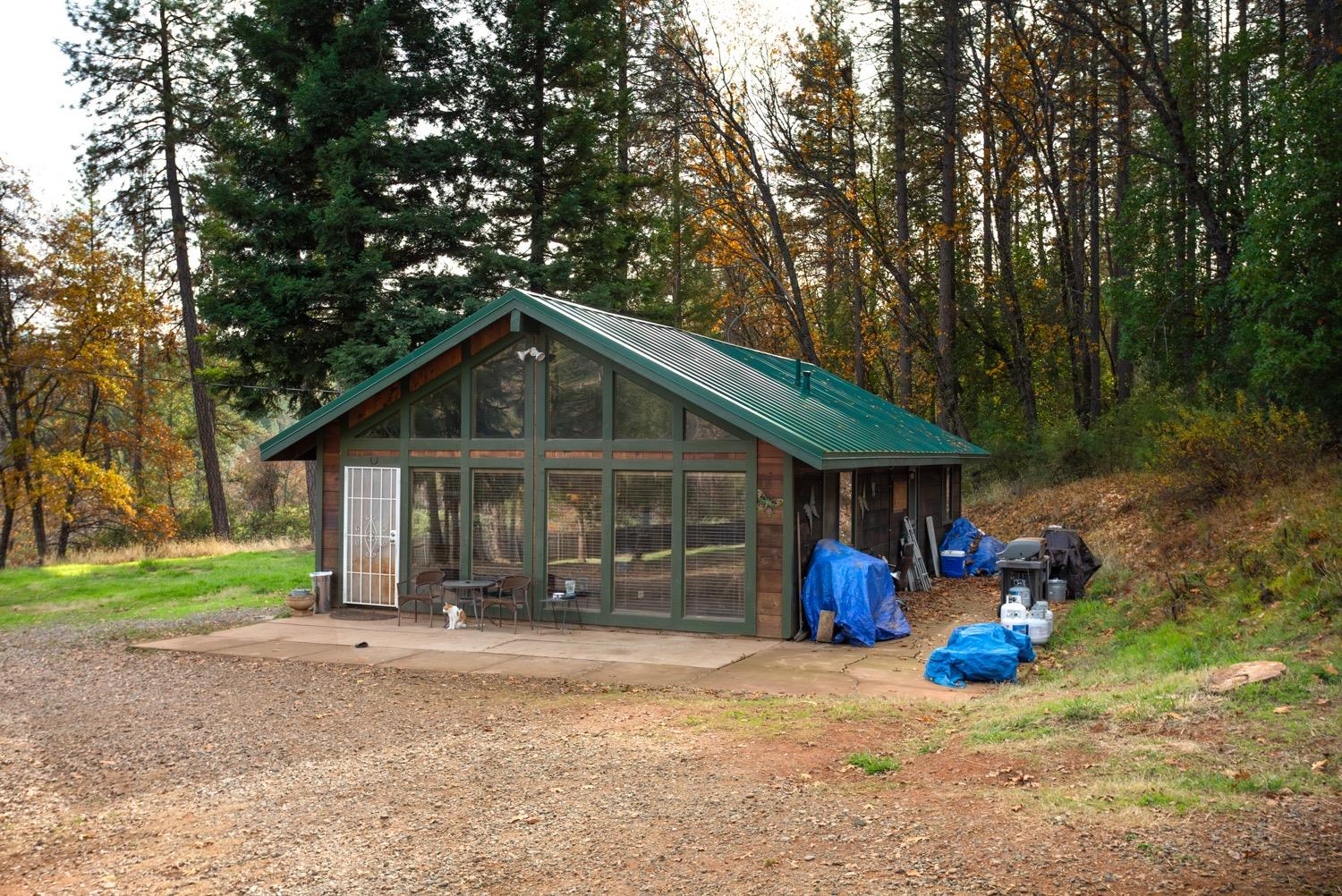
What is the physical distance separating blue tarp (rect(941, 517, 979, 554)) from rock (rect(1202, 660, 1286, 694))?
10747 millimetres

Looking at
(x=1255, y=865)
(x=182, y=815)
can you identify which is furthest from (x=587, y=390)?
(x=1255, y=865)

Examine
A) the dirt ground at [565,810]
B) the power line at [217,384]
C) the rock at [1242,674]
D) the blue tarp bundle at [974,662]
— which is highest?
the power line at [217,384]

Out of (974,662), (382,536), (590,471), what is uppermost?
(590,471)

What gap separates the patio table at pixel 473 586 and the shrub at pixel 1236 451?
10.3 meters

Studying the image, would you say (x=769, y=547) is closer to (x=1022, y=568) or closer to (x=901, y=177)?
(x=1022, y=568)

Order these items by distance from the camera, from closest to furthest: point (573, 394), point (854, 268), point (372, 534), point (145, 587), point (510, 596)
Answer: point (573, 394) < point (510, 596) < point (372, 534) < point (145, 587) < point (854, 268)

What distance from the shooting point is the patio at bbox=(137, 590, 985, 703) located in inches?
383

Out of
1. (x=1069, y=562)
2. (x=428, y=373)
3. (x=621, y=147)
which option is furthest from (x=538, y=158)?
(x=1069, y=562)

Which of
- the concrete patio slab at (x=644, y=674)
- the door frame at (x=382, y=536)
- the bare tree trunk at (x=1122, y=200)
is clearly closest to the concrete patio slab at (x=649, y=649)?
the concrete patio slab at (x=644, y=674)

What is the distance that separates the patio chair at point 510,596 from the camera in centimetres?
1296

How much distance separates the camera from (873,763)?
659 cm

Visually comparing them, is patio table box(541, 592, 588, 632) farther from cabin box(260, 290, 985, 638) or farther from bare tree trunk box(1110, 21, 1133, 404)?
bare tree trunk box(1110, 21, 1133, 404)

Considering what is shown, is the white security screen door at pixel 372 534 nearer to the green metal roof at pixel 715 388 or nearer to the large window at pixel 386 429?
the large window at pixel 386 429

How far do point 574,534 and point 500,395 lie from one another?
2145 mm
